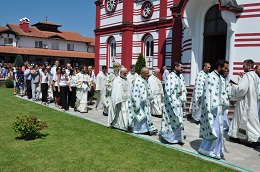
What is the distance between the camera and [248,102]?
274 inches

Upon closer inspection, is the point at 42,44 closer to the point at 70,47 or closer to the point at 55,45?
the point at 55,45

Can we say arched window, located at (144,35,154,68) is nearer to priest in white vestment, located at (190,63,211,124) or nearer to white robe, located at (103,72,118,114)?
white robe, located at (103,72,118,114)

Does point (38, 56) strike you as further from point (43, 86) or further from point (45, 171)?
point (45, 171)

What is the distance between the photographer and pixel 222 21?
12.3m

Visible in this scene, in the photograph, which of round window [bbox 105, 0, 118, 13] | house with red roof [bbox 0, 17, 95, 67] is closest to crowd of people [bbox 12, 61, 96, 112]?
round window [bbox 105, 0, 118, 13]

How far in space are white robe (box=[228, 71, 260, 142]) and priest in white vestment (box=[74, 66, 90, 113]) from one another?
6.60 m

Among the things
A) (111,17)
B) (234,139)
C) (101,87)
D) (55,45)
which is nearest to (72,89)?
(101,87)

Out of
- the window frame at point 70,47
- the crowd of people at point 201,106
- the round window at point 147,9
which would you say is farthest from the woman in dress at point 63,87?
the window frame at point 70,47

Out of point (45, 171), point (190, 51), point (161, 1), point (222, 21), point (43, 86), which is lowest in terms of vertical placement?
point (45, 171)

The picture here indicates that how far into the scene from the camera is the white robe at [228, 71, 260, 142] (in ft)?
22.4

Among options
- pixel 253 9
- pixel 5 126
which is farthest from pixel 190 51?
pixel 5 126

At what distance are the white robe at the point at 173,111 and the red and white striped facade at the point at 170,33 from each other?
5.88 metres

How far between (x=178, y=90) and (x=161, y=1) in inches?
583

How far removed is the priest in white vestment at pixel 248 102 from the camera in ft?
22.4
